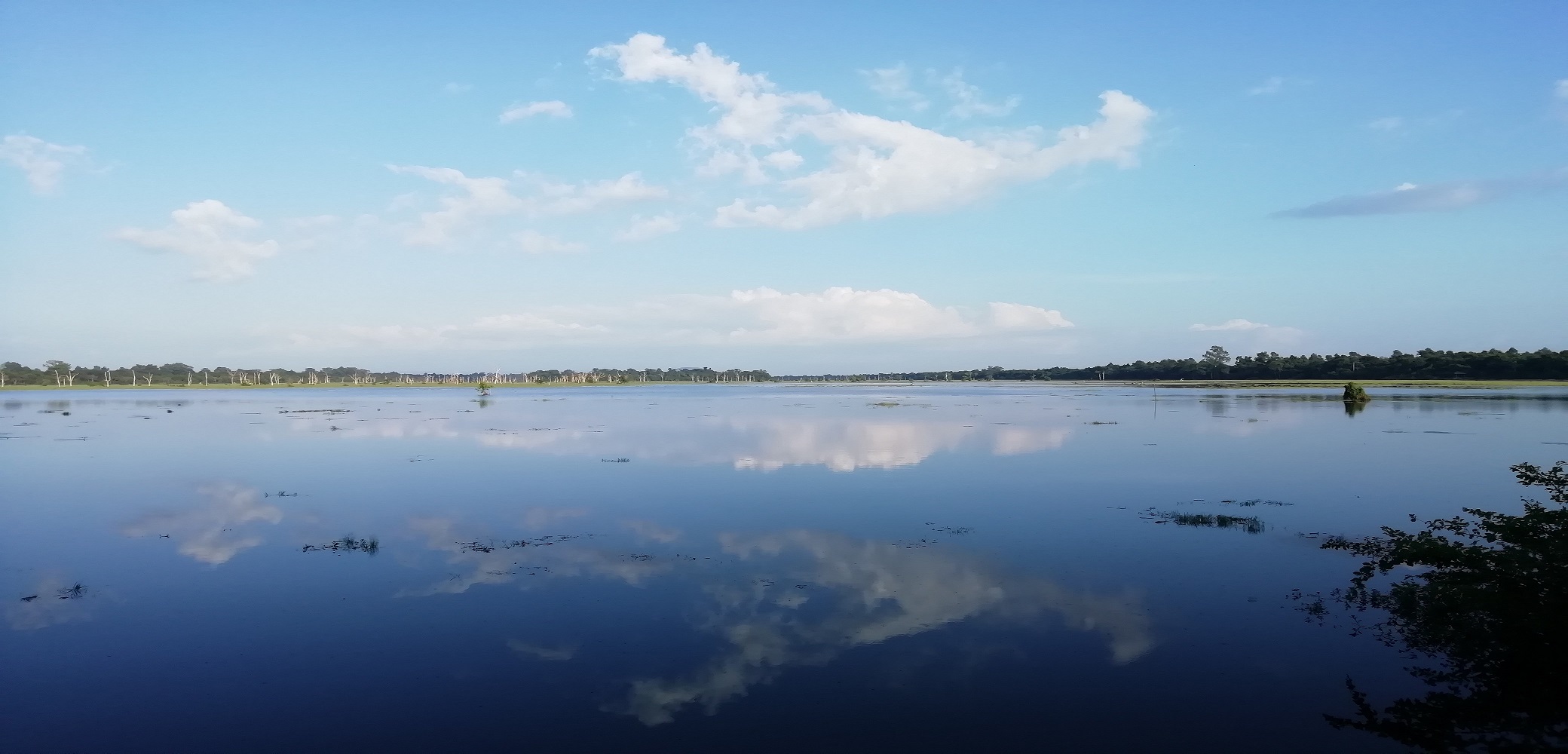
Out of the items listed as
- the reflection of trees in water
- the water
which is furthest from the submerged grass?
the reflection of trees in water

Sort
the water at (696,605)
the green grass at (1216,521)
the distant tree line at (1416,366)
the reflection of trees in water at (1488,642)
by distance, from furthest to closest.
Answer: the distant tree line at (1416,366)
the green grass at (1216,521)
the water at (696,605)
the reflection of trees in water at (1488,642)

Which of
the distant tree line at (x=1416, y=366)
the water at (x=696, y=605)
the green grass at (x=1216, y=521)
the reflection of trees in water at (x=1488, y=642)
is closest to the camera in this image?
the reflection of trees in water at (x=1488, y=642)

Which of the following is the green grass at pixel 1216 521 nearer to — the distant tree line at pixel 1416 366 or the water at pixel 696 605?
the water at pixel 696 605

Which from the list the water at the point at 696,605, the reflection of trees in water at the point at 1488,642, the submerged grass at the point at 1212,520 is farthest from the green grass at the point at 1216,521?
the reflection of trees in water at the point at 1488,642

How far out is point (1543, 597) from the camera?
26.3 feet

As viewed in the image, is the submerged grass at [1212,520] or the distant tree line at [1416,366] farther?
the distant tree line at [1416,366]

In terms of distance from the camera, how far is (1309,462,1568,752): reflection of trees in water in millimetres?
6922

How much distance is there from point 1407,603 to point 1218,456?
19531mm

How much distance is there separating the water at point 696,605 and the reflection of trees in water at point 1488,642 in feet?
1.43

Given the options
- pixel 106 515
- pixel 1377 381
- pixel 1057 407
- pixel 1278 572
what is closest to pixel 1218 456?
pixel 1278 572

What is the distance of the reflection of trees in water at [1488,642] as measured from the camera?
6922 millimetres

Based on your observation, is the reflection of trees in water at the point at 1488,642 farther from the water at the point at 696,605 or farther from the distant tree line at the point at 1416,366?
the distant tree line at the point at 1416,366

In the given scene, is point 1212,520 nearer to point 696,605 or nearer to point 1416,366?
point 696,605

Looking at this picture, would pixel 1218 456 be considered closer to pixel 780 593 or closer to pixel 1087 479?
→ pixel 1087 479
